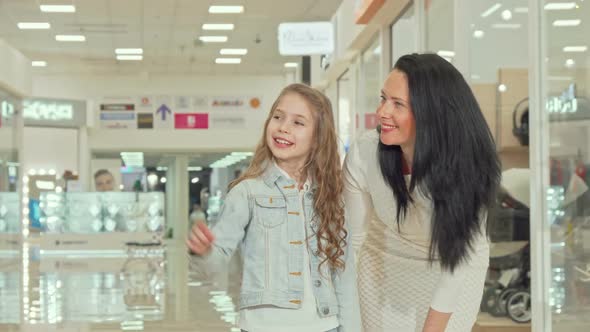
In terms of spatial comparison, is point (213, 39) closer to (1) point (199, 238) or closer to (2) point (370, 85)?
(2) point (370, 85)

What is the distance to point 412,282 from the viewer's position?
2.69 meters

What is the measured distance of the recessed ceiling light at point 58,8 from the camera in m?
16.7

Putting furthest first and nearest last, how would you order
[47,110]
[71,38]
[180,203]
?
[180,203]
[47,110]
[71,38]

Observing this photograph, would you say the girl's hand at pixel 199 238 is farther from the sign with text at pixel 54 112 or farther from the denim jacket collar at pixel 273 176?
the sign with text at pixel 54 112

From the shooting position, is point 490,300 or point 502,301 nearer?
point 502,301

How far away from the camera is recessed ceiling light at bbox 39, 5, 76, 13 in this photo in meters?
16.7

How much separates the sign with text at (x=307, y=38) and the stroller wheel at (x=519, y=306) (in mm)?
8043

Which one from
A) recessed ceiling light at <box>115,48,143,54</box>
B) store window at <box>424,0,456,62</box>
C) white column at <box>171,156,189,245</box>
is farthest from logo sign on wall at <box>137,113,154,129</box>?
store window at <box>424,0,456,62</box>

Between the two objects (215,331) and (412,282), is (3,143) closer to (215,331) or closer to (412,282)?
(215,331)

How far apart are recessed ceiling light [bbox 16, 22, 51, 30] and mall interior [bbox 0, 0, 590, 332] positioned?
0.31 ft

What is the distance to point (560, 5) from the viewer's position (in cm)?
495

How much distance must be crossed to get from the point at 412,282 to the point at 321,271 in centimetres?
29

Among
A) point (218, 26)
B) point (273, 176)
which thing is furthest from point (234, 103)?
point (273, 176)

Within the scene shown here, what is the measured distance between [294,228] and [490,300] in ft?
16.2
